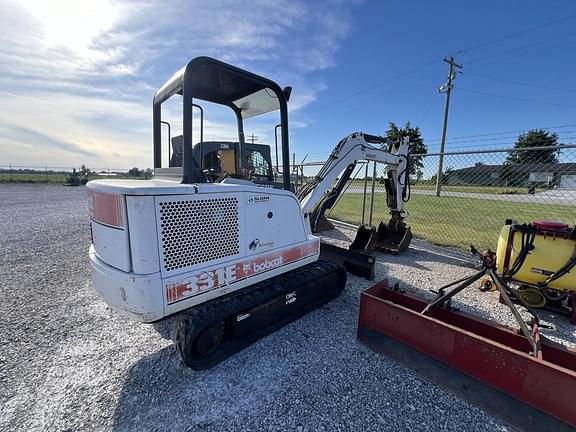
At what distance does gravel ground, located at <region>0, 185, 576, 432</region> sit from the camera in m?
2.12

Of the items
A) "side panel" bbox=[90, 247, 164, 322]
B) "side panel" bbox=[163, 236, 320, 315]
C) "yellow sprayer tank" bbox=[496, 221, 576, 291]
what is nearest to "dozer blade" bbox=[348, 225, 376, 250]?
"yellow sprayer tank" bbox=[496, 221, 576, 291]

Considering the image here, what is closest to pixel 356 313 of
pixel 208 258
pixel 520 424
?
pixel 520 424

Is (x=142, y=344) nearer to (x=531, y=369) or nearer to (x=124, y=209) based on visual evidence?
(x=124, y=209)

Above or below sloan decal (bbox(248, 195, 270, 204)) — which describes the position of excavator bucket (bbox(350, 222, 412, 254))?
below

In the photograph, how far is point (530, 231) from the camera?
3.52 metres

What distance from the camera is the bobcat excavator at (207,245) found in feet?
7.02

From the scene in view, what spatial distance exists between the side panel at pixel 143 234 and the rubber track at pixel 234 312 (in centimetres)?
64

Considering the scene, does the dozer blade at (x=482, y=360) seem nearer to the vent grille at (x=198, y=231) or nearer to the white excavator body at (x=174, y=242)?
the white excavator body at (x=174, y=242)

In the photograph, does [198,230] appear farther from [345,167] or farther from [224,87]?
[345,167]

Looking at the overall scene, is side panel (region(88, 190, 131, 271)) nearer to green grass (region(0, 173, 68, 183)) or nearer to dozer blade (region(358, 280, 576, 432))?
dozer blade (region(358, 280, 576, 432))

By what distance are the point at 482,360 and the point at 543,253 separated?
2.12 m

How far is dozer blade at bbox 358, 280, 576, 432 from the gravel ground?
127mm

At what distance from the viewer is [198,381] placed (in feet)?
8.22

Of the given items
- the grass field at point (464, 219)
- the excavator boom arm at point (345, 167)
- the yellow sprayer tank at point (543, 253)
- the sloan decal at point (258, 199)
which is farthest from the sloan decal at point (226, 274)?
the grass field at point (464, 219)
